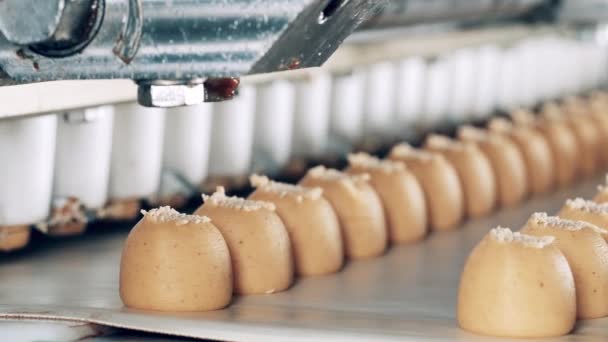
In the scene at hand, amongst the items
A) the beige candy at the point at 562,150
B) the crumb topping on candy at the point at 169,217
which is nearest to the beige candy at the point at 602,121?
the beige candy at the point at 562,150

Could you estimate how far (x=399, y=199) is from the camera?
2.12 meters

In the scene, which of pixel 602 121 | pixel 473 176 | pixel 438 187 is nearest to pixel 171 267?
pixel 438 187

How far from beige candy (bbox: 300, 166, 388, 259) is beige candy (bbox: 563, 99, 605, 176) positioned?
1.06 meters

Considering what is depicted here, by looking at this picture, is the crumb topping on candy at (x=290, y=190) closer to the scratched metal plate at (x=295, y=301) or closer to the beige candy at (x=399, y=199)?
the scratched metal plate at (x=295, y=301)

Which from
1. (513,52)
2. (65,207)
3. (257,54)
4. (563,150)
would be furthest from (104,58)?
(513,52)

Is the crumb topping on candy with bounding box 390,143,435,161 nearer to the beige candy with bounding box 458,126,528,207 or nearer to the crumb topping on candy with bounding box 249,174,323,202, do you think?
the beige candy with bounding box 458,126,528,207

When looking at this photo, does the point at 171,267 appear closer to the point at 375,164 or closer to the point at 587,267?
the point at 587,267

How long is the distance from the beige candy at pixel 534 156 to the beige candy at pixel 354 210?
77 centimetres

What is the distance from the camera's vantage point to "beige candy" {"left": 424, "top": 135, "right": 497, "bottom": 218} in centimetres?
240

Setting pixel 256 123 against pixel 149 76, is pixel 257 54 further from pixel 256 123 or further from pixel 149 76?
pixel 256 123

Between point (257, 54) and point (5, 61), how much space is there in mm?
295

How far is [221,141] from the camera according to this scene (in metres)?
2.25

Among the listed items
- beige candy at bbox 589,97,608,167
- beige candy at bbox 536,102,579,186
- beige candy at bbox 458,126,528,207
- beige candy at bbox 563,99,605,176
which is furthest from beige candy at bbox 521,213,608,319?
beige candy at bbox 589,97,608,167

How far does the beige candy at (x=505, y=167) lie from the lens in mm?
2541
